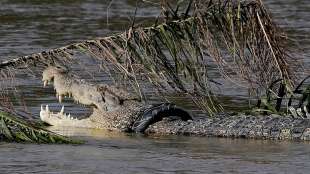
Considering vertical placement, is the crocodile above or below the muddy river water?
above

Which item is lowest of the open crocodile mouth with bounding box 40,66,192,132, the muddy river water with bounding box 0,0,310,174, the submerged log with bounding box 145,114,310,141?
the muddy river water with bounding box 0,0,310,174

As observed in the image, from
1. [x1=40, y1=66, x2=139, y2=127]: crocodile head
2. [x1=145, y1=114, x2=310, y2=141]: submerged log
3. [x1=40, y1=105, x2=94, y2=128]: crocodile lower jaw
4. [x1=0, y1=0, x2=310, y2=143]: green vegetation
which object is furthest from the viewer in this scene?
[x1=40, y1=105, x2=94, y2=128]: crocodile lower jaw

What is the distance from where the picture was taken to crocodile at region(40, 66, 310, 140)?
1204cm

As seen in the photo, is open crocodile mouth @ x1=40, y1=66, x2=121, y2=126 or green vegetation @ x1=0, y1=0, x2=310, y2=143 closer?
green vegetation @ x1=0, y1=0, x2=310, y2=143

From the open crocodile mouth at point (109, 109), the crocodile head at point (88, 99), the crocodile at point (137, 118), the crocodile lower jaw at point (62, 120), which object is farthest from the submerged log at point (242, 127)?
the crocodile lower jaw at point (62, 120)

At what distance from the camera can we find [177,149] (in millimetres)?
11000

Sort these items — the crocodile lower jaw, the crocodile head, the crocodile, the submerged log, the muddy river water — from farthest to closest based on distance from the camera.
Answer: the crocodile lower jaw
the crocodile head
the crocodile
the submerged log
the muddy river water

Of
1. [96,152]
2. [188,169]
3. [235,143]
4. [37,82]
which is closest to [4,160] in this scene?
[96,152]

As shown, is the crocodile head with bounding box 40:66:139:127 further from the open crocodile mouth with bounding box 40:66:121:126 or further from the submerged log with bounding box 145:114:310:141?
the submerged log with bounding box 145:114:310:141

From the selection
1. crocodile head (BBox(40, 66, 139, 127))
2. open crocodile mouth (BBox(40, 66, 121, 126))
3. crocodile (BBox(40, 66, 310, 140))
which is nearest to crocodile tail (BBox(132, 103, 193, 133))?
crocodile (BBox(40, 66, 310, 140))

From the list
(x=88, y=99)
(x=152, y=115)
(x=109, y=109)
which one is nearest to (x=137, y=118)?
(x=152, y=115)

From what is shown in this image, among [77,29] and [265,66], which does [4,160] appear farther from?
[77,29]

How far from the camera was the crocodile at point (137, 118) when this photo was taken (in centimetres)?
1204

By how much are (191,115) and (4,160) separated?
3954mm
